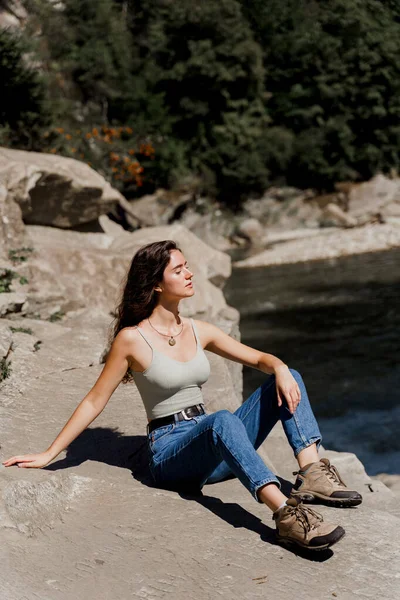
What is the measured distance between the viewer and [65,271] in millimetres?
8062

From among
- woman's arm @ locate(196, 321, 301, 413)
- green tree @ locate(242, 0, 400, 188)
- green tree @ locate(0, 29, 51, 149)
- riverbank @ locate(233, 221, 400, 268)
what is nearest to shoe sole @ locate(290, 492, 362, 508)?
woman's arm @ locate(196, 321, 301, 413)

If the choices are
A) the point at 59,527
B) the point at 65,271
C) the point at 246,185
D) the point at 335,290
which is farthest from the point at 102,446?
the point at 246,185

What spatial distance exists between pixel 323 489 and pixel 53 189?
693cm

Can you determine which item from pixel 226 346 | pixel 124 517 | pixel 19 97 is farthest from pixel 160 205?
pixel 124 517

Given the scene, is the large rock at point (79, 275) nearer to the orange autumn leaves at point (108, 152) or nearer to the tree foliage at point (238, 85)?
the orange autumn leaves at point (108, 152)

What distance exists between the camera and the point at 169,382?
3.41 metres

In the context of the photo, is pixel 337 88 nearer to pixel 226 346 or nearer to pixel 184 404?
pixel 226 346

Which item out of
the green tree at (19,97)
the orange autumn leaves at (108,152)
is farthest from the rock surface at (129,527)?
the orange autumn leaves at (108,152)

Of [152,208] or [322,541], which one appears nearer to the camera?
[322,541]

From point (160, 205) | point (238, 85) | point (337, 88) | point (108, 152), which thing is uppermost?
point (238, 85)

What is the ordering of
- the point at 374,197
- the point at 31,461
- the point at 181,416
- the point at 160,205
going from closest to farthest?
1. the point at 31,461
2. the point at 181,416
3. the point at 160,205
4. the point at 374,197

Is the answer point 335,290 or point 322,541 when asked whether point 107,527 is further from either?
point 335,290

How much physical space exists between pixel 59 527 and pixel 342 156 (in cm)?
2600

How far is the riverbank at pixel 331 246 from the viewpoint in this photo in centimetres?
1997
